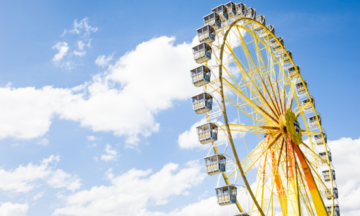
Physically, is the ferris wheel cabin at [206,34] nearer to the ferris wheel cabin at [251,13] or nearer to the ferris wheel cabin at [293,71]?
the ferris wheel cabin at [251,13]

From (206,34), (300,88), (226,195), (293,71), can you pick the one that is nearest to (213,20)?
(206,34)

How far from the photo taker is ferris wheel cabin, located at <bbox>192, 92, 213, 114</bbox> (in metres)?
17.0

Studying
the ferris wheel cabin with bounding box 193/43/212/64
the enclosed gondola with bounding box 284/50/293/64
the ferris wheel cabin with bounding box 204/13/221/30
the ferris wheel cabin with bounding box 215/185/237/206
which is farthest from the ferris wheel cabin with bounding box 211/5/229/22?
the ferris wheel cabin with bounding box 215/185/237/206

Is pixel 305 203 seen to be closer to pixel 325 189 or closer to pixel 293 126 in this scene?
pixel 293 126

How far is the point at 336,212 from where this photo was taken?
24.4 meters

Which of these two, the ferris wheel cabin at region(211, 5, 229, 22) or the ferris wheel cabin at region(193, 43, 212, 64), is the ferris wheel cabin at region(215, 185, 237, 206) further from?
the ferris wheel cabin at region(211, 5, 229, 22)

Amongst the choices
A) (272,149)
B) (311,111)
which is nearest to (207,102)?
(272,149)

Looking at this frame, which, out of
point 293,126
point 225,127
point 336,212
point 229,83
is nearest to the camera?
point 225,127

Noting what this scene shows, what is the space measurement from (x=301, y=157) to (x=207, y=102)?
278 inches

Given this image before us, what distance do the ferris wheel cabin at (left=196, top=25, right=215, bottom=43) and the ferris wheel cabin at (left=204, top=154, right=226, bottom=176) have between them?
6.16 meters

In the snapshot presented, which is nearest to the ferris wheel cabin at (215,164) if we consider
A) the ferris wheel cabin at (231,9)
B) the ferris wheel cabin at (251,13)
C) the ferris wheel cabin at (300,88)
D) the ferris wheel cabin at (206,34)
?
the ferris wheel cabin at (206,34)

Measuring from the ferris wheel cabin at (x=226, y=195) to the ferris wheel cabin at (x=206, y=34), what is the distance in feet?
24.9

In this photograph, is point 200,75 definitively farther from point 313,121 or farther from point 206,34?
point 313,121

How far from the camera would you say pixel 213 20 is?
768 inches
